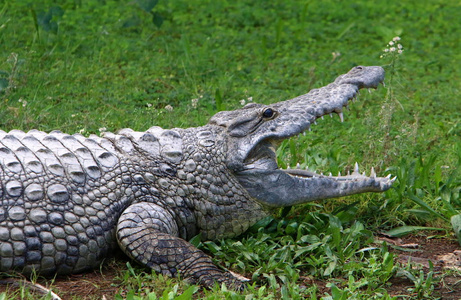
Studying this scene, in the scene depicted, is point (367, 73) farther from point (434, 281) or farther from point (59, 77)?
point (59, 77)

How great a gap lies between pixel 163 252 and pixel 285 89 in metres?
3.40

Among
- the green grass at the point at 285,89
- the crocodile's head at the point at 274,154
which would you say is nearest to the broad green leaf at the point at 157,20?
the green grass at the point at 285,89

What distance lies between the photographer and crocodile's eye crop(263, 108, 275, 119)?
4.24m

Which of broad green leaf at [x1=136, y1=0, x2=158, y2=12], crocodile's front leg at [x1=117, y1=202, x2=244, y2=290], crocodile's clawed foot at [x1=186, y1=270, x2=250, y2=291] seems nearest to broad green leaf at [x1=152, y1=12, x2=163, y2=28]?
broad green leaf at [x1=136, y1=0, x2=158, y2=12]

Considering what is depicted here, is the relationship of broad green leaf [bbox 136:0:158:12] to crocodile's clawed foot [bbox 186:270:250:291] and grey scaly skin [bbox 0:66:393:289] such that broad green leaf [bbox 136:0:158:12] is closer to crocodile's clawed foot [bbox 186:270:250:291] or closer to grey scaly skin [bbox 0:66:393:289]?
grey scaly skin [bbox 0:66:393:289]

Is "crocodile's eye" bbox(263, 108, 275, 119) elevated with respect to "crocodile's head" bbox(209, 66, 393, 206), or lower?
elevated

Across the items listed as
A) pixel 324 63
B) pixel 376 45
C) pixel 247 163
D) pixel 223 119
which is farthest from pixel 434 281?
pixel 376 45

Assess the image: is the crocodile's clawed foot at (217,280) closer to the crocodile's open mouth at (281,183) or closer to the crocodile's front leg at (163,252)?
the crocodile's front leg at (163,252)

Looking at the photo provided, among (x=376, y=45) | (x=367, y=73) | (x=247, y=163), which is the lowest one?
(x=376, y=45)

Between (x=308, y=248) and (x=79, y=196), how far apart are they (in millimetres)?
1388

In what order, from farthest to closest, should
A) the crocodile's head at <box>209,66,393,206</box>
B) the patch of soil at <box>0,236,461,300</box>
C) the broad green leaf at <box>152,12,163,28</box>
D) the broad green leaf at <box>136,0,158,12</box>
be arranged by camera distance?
the broad green leaf at <box>152,12,163,28</box> → the broad green leaf at <box>136,0,158,12</box> → the crocodile's head at <box>209,66,393,206</box> → the patch of soil at <box>0,236,461,300</box>

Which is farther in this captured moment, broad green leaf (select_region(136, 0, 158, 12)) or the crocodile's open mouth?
broad green leaf (select_region(136, 0, 158, 12))

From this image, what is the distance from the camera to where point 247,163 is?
4.14 meters

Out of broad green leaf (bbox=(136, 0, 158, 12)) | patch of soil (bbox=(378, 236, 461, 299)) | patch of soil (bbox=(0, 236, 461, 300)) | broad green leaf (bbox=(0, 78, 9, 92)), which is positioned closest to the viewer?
patch of soil (bbox=(0, 236, 461, 300))
